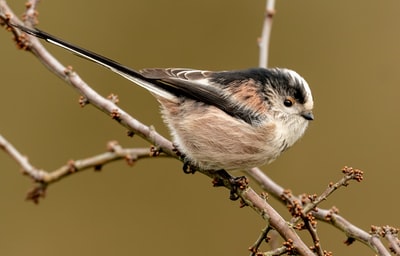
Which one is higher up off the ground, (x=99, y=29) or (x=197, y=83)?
(x=99, y=29)

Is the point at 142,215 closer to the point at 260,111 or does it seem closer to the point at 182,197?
the point at 182,197

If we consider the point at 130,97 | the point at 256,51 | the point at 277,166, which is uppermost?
the point at 256,51

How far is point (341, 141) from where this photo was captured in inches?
209

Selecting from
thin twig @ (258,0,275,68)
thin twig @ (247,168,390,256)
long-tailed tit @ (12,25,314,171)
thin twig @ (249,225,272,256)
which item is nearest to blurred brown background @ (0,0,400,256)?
thin twig @ (258,0,275,68)

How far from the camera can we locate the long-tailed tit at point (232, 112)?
3.44 metres

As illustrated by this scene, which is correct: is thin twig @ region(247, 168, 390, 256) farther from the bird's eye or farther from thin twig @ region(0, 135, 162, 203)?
thin twig @ region(0, 135, 162, 203)

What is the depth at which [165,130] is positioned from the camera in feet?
Result: 16.1

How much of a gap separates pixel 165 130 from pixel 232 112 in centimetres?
146

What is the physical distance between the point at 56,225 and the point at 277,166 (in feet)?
5.35

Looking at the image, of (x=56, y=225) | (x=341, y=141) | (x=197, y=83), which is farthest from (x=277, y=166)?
(x=197, y=83)

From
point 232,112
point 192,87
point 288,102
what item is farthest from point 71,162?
point 288,102

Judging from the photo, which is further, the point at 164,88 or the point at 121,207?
the point at 121,207

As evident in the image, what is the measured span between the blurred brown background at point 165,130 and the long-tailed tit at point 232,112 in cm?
142

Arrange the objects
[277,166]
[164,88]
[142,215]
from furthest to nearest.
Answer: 1. [277,166]
2. [142,215]
3. [164,88]
